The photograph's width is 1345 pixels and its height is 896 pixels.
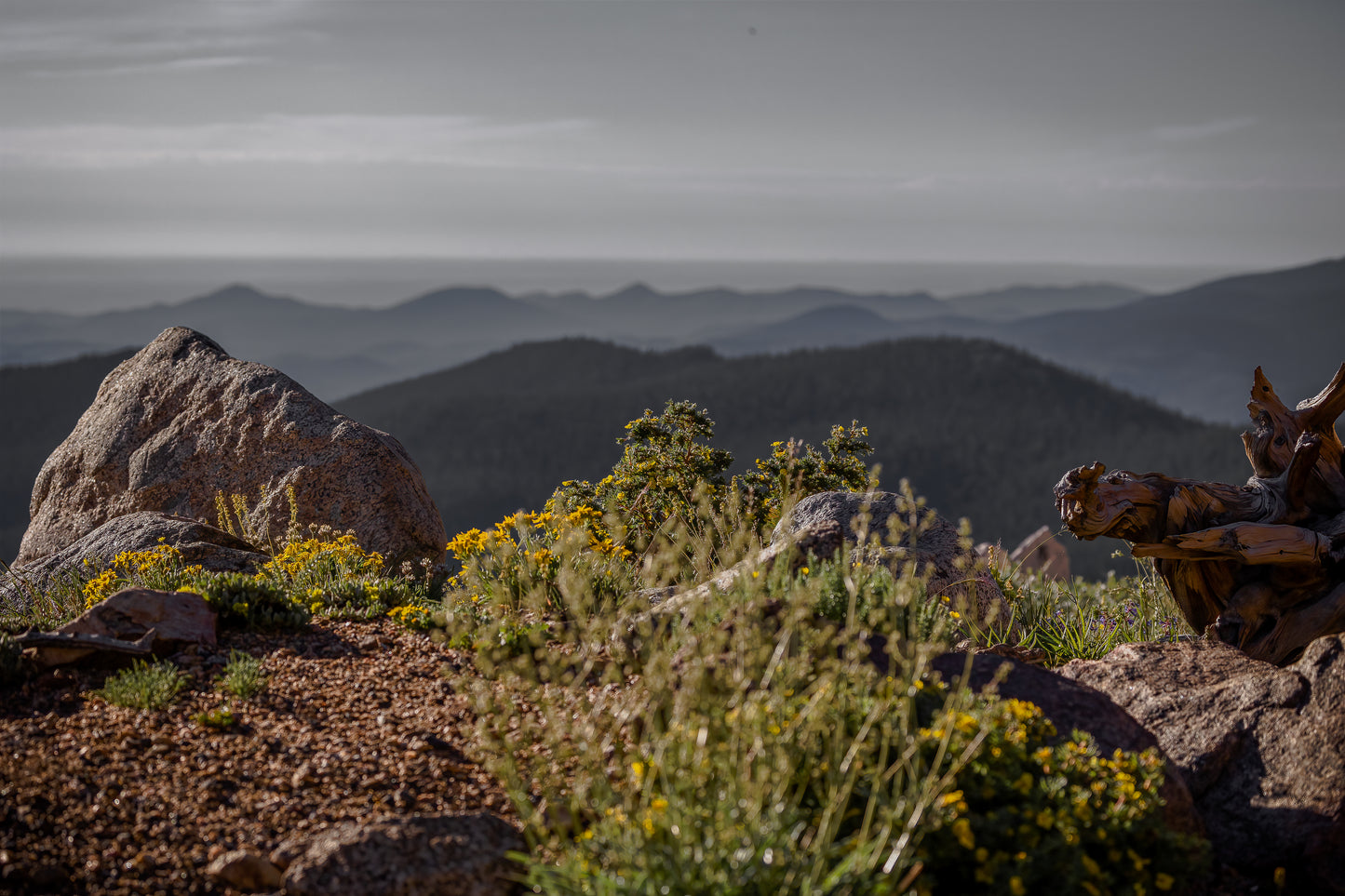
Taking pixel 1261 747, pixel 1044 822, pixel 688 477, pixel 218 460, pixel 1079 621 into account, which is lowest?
pixel 1079 621

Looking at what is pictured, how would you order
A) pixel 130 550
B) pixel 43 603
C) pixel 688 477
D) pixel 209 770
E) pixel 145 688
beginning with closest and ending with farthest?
pixel 209 770, pixel 145 688, pixel 43 603, pixel 130 550, pixel 688 477

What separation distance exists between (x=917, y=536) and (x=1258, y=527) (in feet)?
6.70

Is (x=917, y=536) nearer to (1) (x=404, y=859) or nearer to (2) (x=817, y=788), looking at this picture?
(2) (x=817, y=788)

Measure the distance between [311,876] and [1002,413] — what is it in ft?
246

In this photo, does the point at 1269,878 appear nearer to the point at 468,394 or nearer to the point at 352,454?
the point at 352,454

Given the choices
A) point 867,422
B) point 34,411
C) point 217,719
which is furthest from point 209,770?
point 34,411

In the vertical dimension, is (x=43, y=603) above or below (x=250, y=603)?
below

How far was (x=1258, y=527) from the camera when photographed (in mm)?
5730

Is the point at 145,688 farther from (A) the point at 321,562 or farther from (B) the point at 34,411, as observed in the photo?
(B) the point at 34,411

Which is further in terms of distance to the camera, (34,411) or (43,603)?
(34,411)

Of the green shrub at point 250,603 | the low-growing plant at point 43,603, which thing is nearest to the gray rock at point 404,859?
the green shrub at point 250,603

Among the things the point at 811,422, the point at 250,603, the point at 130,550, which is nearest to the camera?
the point at 250,603

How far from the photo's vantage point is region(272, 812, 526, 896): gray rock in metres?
3.08

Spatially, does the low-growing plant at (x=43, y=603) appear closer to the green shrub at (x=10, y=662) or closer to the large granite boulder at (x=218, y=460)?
the green shrub at (x=10, y=662)
